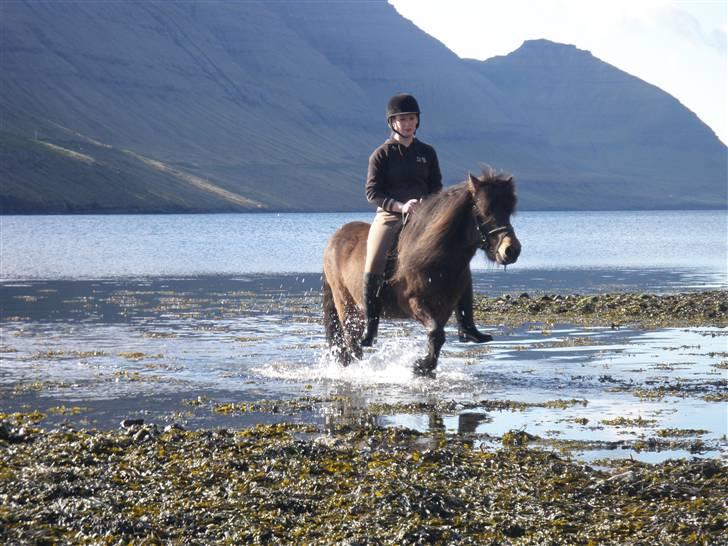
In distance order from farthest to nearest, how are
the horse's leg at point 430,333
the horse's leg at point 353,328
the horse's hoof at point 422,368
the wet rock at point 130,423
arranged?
the horse's leg at point 353,328, the horse's hoof at point 422,368, the horse's leg at point 430,333, the wet rock at point 130,423

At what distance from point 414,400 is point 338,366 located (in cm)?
290

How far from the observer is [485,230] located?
474 inches

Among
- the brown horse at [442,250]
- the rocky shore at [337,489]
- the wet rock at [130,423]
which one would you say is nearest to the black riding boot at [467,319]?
the brown horse at [442,250]

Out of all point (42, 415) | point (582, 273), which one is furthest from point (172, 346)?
point (582, 273)

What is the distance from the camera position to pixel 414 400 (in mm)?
12602

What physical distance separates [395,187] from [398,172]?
0.65ft

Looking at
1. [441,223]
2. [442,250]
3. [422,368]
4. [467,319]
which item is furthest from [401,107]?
[422,368]

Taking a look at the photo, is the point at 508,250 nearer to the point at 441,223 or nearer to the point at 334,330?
the point at 441,223

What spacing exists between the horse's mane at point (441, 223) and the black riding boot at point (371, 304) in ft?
2.01

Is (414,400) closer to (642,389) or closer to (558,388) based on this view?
(558,388)

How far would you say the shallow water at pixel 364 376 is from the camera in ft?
36.9

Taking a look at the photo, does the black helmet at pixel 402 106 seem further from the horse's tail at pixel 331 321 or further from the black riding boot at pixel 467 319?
the horse's tail at pixel 331 321

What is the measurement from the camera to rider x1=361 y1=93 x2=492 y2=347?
1370 cm

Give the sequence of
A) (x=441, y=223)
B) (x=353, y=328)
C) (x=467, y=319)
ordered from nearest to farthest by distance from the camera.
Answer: (x=441, y=223) < (x=467, y=319) < (x=353, y=328)
